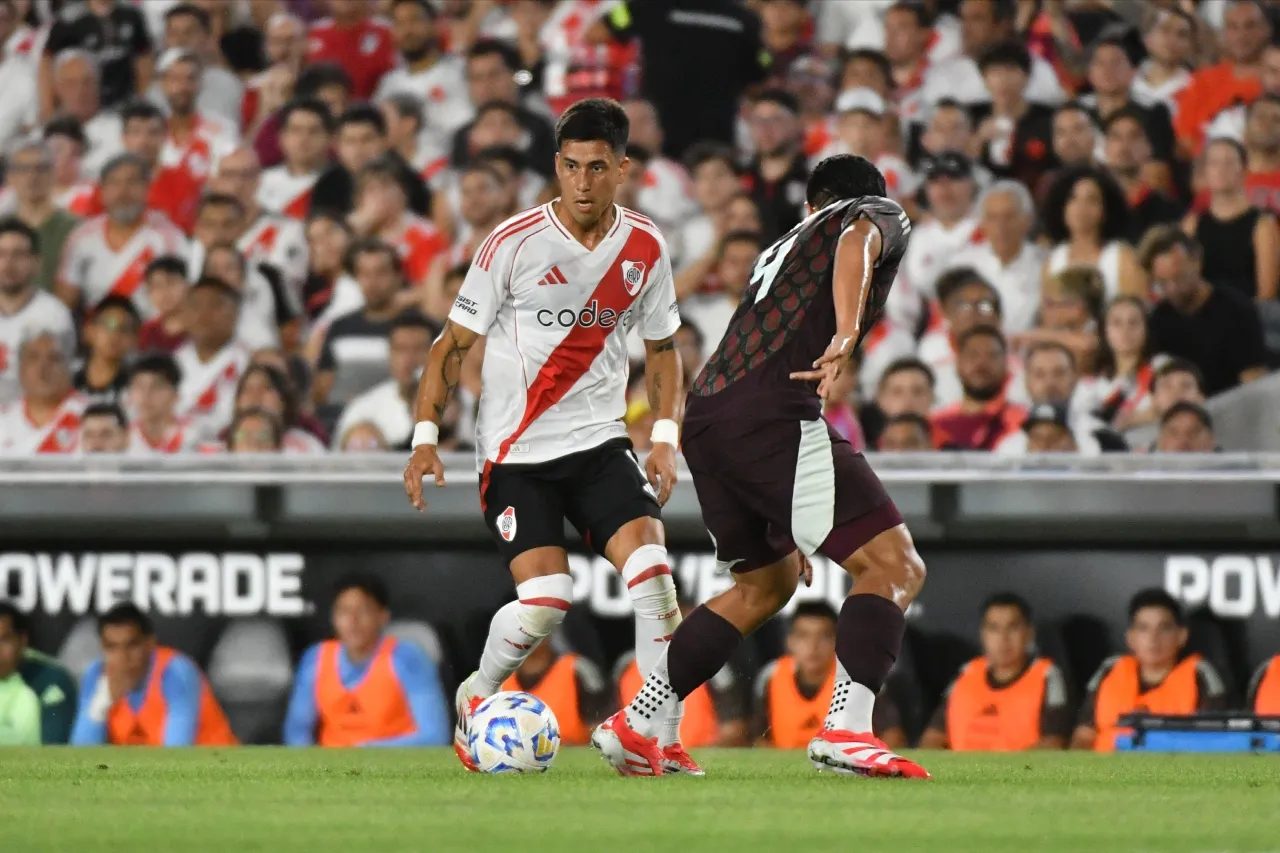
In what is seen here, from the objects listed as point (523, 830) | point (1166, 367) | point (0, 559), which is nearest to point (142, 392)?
point (0, 559)

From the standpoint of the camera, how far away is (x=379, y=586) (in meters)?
9.42

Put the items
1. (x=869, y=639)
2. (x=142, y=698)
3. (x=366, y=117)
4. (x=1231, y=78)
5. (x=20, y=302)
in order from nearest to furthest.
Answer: (x=869, y=639) < (x=142, y=698) < (x=20, y=302) < (x=1231, y=78) < (x=366, y=117)

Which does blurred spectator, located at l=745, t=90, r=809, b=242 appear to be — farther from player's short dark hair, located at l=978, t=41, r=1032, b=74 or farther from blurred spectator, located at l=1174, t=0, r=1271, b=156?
blurred spectator, located at l=1174, t=0, r=1271, b=156

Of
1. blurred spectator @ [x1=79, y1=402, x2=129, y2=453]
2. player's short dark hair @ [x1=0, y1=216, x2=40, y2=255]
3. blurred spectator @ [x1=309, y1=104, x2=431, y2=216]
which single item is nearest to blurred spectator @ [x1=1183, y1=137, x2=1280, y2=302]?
blurred spectator @ [x1=309, y1=104, x2=431, y2=216]

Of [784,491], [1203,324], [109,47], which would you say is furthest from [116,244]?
[784,491]

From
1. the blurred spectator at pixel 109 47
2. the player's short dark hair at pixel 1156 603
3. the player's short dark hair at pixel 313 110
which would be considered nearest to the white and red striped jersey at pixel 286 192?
the player's short dark hair at pixel 313 110

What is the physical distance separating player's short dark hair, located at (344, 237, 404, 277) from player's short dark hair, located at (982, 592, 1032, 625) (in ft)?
13.6

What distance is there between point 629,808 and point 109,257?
8.17 meters

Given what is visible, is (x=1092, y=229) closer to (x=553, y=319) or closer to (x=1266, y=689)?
(x=1266, y=689)

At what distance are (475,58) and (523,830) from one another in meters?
9.20

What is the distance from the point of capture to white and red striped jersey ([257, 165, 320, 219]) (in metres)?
13.0

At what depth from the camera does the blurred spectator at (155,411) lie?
11039 mm

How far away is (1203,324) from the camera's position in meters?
10.9

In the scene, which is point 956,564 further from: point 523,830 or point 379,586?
point 523,830
